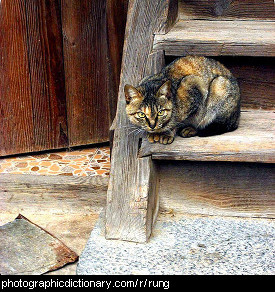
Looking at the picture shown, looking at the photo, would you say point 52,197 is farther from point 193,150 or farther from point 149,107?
point 193,150

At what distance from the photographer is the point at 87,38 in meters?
3.15

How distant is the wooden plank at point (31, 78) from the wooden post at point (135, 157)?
0.91 metres

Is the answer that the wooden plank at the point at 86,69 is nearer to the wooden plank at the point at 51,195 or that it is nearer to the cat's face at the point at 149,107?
the wooden plank at the point at 51,195

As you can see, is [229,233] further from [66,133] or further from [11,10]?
[11,10]

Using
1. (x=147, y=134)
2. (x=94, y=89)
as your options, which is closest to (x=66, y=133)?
(x=94, y=89)

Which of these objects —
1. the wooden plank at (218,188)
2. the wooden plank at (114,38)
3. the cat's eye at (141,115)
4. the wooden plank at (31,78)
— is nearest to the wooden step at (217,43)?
the cat's eye at (141,115)

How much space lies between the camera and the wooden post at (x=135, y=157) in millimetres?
1900

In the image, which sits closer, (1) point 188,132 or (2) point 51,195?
(1) point 188,132

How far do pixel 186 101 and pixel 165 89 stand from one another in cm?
19

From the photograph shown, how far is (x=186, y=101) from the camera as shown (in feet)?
7.43

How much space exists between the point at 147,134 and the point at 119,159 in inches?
9.4

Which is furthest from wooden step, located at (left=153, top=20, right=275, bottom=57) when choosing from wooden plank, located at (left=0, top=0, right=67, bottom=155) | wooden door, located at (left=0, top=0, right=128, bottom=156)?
wooden plank, located at (left=0, top=0, right=67, bottom=155)

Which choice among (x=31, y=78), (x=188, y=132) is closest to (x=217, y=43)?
(x=188, y=132)

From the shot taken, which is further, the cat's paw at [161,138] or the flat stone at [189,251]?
the cat's paw at [161,138]
